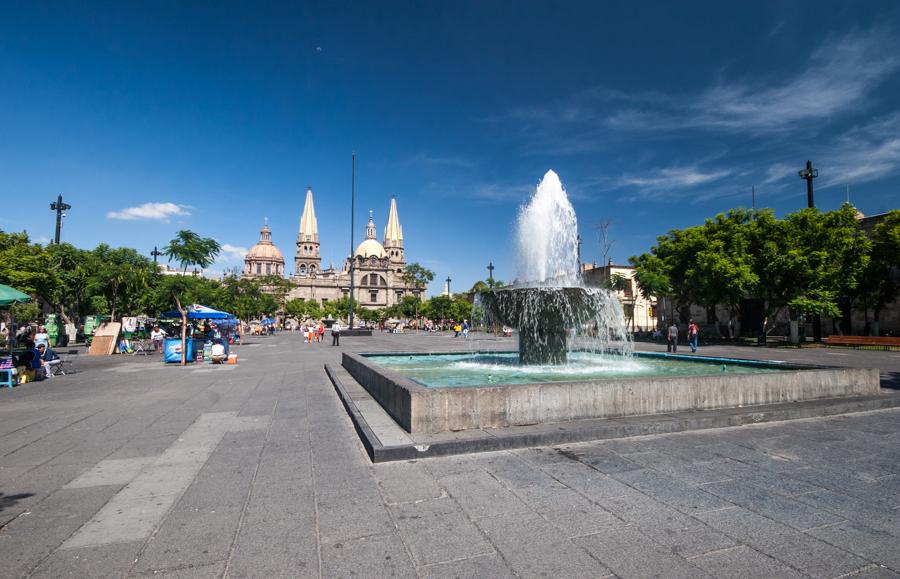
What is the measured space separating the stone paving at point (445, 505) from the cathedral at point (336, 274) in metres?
113

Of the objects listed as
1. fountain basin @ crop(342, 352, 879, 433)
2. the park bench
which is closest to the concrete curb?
fountain basin @ crop(342, 352, 879, 433)

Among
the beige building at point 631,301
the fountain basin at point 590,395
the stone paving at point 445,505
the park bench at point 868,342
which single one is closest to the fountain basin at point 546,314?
the fountain basin at point 590,395

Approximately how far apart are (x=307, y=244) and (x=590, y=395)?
423 feet

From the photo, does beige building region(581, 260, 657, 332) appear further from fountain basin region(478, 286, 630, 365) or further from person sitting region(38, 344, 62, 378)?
person sitting region(38, 344, 62, 378)

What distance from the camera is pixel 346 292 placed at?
393ft

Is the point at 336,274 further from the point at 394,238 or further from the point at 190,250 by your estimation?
the point at 190,250

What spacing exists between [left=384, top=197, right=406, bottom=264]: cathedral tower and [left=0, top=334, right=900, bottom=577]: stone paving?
12719cm

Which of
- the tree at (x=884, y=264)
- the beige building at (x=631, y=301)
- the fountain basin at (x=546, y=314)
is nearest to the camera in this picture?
the fountain basin at (x=546, y=314)

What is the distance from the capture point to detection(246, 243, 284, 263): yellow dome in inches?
4924

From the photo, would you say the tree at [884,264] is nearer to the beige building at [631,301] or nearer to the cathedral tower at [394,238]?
the beige building at [631,301]

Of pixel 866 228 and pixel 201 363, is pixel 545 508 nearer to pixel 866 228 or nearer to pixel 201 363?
pixel 201 363

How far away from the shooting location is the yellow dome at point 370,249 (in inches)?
5002

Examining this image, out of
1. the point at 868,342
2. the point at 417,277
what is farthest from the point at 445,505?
the point at 417,277

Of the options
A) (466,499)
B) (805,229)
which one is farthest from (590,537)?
(805,229)
